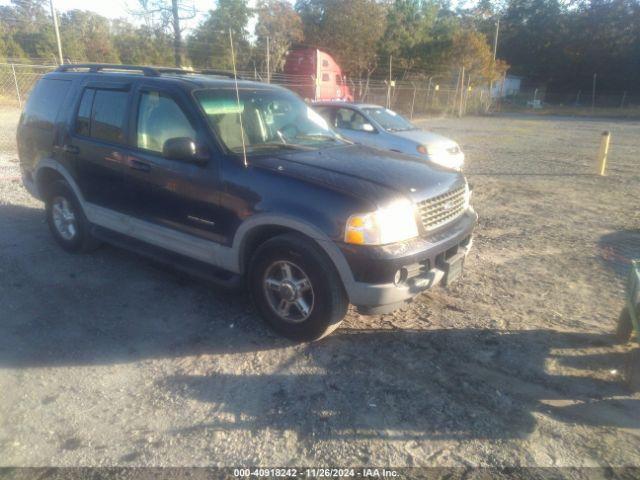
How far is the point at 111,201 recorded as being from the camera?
4797 millimetres

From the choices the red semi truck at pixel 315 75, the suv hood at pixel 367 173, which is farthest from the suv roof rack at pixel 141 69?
the red semi truck at pixel 315 75

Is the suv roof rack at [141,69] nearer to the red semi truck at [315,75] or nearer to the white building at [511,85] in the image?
the red semi truck at [315,75]

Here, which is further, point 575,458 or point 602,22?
point 602,22

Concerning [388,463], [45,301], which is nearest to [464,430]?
[388,463]

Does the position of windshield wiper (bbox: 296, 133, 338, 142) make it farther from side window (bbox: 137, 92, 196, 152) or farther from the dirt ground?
the dirt ground

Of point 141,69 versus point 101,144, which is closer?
point 101,144

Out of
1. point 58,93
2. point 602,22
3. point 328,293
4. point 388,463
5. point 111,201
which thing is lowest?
point 388,463

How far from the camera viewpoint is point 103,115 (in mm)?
4805

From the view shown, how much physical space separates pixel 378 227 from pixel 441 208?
2.57ft

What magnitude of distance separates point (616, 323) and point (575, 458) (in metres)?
1.88

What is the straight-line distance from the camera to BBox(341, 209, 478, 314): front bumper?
10.8 feet

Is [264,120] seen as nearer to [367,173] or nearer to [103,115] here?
[367,173]

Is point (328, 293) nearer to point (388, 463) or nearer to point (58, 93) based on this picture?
point (388, 463)

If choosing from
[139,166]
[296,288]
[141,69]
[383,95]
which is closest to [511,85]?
[383,95]
